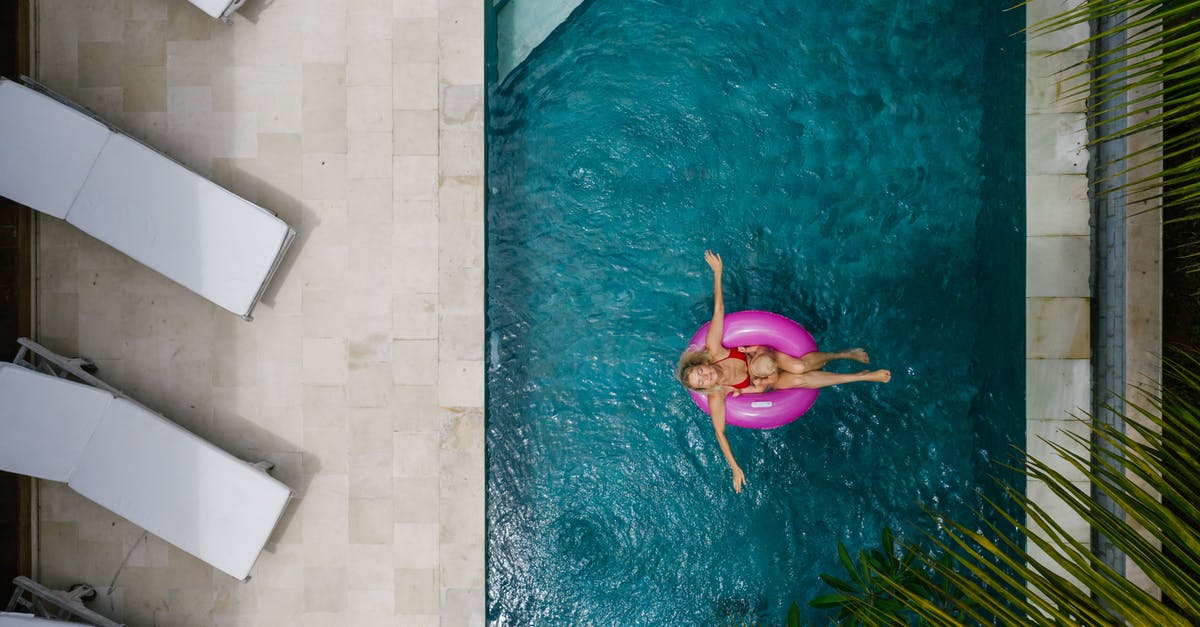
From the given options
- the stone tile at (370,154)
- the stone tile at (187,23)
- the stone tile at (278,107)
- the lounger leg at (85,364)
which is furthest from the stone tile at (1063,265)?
the lounger leg at (85,364)

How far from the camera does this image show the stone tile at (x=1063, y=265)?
186 inches

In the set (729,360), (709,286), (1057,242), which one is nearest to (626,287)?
(709,286)

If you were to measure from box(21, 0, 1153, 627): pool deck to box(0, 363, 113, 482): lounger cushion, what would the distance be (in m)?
0.53

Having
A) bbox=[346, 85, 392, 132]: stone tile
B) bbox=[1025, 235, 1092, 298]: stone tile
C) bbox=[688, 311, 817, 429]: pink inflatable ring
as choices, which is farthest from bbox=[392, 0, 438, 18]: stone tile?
bbox=[1025, 235, 1092, 298]: stone tile

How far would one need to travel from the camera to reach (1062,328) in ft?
15.5

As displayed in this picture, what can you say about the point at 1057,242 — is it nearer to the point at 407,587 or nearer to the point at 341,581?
the point at 407,587

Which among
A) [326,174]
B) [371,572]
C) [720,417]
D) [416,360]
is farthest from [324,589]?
[720,417]

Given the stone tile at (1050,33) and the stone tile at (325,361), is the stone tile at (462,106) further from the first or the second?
the stone tile at (1050,33)

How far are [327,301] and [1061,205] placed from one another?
5160 millimetres

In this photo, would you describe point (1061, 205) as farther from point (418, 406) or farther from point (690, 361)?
point (418, 406)

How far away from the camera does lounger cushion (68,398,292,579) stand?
4.24 metres

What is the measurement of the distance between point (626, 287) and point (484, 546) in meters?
2.04

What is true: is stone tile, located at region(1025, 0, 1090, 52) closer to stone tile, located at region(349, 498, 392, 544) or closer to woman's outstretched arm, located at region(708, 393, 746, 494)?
woman's outstretched arm, located at region(708, 393, 746, 494)

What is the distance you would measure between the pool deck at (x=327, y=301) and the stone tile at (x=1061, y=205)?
1 centimetres
